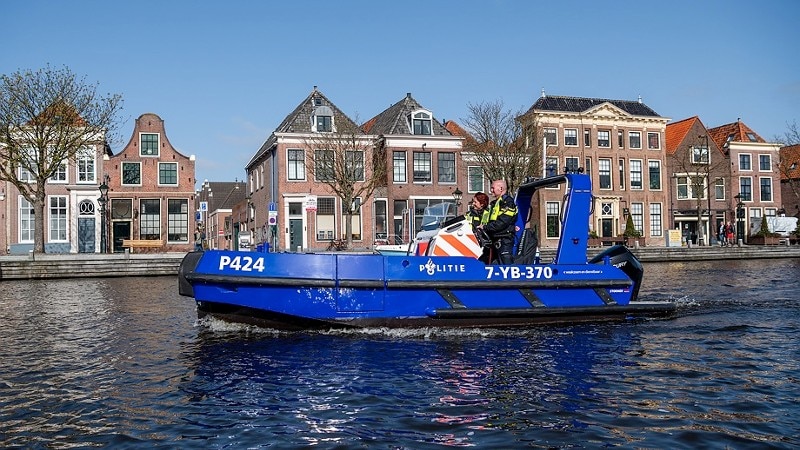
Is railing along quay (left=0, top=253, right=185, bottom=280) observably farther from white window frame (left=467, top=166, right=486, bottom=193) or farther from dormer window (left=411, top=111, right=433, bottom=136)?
white window frame (left=467, top=166, right=486, bottom=193)

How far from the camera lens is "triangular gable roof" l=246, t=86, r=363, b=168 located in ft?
129

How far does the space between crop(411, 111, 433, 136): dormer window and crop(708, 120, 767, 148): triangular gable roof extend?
1070 inches

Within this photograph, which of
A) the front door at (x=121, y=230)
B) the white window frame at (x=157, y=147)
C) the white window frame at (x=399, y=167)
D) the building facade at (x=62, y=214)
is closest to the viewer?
the building facade at (x=62, y=214)

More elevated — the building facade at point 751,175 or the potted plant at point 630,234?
the building facade at point 751,175

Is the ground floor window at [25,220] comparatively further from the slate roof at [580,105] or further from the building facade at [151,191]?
the slate roof at [580,105]

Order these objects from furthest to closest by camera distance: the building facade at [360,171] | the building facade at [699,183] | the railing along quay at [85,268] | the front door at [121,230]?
the building facade at [699,183], the front door at [121,230], the building facade at [360,171], the railing along quay at [85,268]

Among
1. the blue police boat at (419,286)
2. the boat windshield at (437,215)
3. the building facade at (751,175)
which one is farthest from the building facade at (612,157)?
the blue police boat at (419,286)

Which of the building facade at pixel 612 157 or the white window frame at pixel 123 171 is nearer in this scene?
the white window frame at pixel 123 171

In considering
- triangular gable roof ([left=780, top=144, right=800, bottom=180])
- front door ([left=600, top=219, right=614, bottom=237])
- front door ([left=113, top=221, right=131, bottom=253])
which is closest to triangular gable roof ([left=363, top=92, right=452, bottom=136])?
front door ([left=600, top=219, right=614, bottom=237])

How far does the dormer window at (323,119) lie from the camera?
1563 inches

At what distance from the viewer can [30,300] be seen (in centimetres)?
1593

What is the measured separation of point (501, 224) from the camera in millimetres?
9680

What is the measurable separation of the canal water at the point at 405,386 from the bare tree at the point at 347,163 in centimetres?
2514

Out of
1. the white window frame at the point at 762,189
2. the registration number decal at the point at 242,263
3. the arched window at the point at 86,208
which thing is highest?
the white window frame at the point at 762,189
